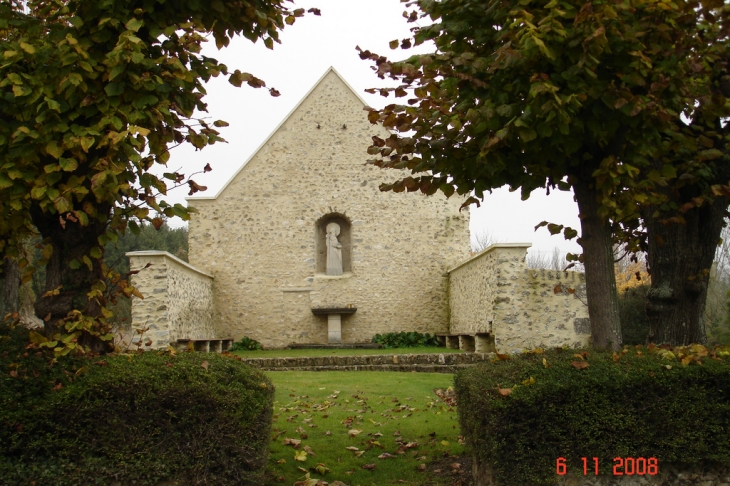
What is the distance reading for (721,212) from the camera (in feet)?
18.8

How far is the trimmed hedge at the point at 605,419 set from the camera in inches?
154

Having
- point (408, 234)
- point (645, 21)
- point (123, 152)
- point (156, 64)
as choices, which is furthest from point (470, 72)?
point (408, 234)

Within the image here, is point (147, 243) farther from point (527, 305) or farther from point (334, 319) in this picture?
point (527, 305)

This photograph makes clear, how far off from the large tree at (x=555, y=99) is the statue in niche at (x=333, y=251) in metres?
11.4

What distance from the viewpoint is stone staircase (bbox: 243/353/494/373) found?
38.5 ft

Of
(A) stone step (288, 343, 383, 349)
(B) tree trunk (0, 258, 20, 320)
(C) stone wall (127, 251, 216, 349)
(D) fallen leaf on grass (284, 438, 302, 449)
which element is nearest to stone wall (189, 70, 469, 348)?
(A) stone step (288, 343, 383, 349)

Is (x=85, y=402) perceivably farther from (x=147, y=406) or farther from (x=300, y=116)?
(x=300, y=116)

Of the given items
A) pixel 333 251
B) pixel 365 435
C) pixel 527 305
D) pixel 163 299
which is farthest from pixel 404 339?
pixel 365 435

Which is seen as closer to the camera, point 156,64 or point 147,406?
point 147,406

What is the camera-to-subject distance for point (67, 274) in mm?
4609

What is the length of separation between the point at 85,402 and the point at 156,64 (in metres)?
2.41

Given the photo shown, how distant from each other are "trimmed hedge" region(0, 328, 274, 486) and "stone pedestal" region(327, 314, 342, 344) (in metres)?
12.1

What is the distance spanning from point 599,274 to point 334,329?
11.6 m
